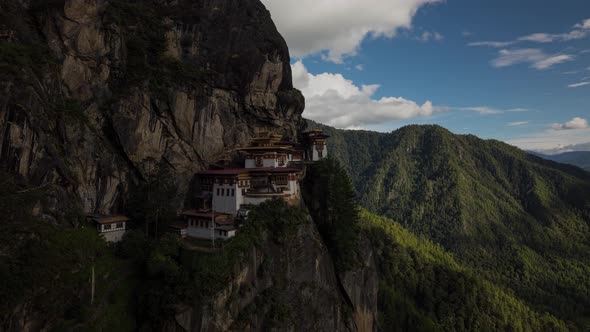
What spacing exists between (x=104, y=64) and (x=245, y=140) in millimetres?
22766

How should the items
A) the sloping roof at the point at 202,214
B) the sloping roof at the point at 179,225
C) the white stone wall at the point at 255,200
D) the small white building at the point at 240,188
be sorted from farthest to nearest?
the white stone wall at the point at 255,200, the sloping roof at the point at 179,225, the small white building at the point at 240,188, the sloping roof at the point at 202,214

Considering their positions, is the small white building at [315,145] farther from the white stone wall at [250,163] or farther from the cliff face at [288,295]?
the cliff face at [288,295]

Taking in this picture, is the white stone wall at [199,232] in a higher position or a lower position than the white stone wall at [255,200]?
lower

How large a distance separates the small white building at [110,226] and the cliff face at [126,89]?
228cm

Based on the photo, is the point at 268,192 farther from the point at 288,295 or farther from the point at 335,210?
the point at 288,295

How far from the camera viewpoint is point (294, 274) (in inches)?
1655

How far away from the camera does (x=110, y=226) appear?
131 ft

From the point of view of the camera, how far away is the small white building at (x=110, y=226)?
127 ft

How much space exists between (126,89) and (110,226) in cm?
1815

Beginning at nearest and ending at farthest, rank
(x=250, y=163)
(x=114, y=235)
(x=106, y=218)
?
1. (x=106, y=218)
2. (x=114, y=235)
3. (x=250, y=163)

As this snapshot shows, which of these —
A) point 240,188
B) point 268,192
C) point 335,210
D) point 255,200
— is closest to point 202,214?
point 240,188

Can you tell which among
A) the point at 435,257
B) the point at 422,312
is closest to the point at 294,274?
the point at 422,312

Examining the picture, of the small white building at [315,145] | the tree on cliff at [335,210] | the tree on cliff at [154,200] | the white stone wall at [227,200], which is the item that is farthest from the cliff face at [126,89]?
the tree on cliff at [335,210]

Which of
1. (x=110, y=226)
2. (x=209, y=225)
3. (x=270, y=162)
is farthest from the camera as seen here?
(x=270, y=162)
